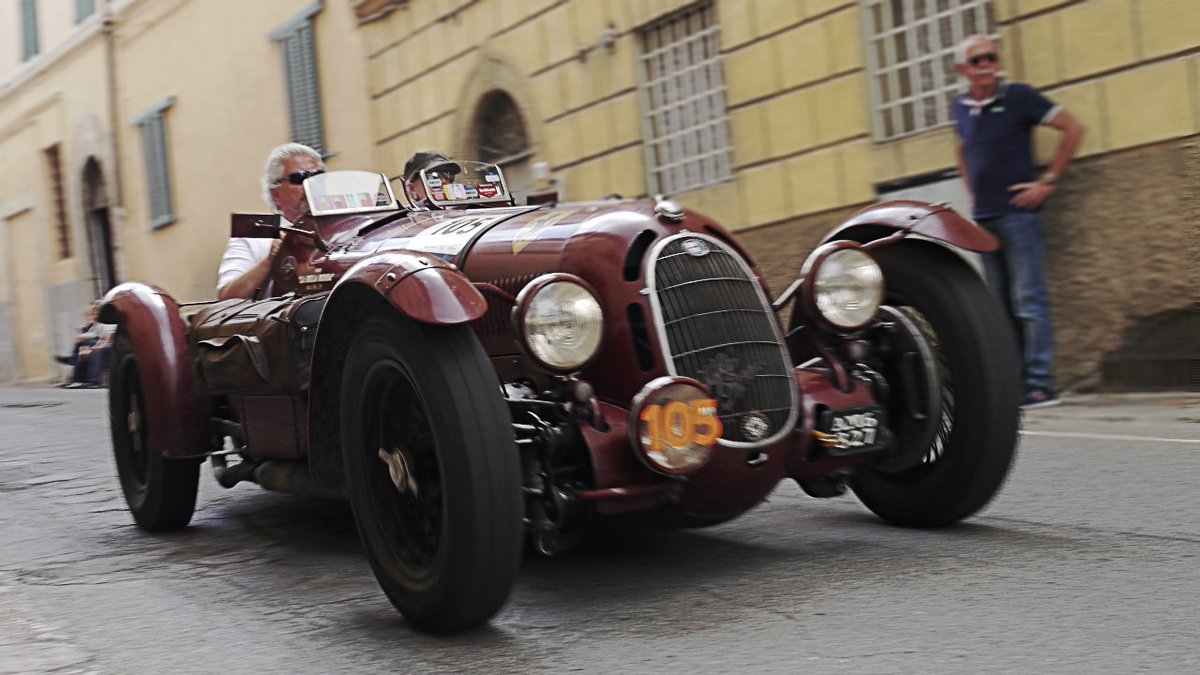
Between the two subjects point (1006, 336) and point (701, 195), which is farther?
point (701, 195)

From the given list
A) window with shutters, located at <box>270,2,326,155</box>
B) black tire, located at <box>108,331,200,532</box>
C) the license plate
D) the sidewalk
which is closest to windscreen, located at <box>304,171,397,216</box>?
black tire, located at <box>108,331,200,532</box>

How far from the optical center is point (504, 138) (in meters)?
15.1

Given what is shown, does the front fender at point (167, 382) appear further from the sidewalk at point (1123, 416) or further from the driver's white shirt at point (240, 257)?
the sidewalk at point (1123, 416)

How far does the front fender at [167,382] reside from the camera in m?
5.58

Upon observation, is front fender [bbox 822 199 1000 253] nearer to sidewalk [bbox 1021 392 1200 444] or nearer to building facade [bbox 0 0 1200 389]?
sidewalk [bbox 1021 392 1200 444]

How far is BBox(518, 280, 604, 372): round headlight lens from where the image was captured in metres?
3.80

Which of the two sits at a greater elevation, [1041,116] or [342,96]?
[342,96]

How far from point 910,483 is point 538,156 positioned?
1022cm

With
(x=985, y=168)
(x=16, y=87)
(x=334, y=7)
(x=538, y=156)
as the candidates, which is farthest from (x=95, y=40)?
(x=985, y=168)

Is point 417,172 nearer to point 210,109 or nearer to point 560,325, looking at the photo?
point 560,325

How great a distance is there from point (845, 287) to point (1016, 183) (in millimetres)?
4253

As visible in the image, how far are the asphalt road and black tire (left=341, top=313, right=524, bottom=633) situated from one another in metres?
0.15

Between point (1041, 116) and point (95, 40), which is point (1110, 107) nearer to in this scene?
point (1041, 116)

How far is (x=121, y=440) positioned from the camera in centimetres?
606
